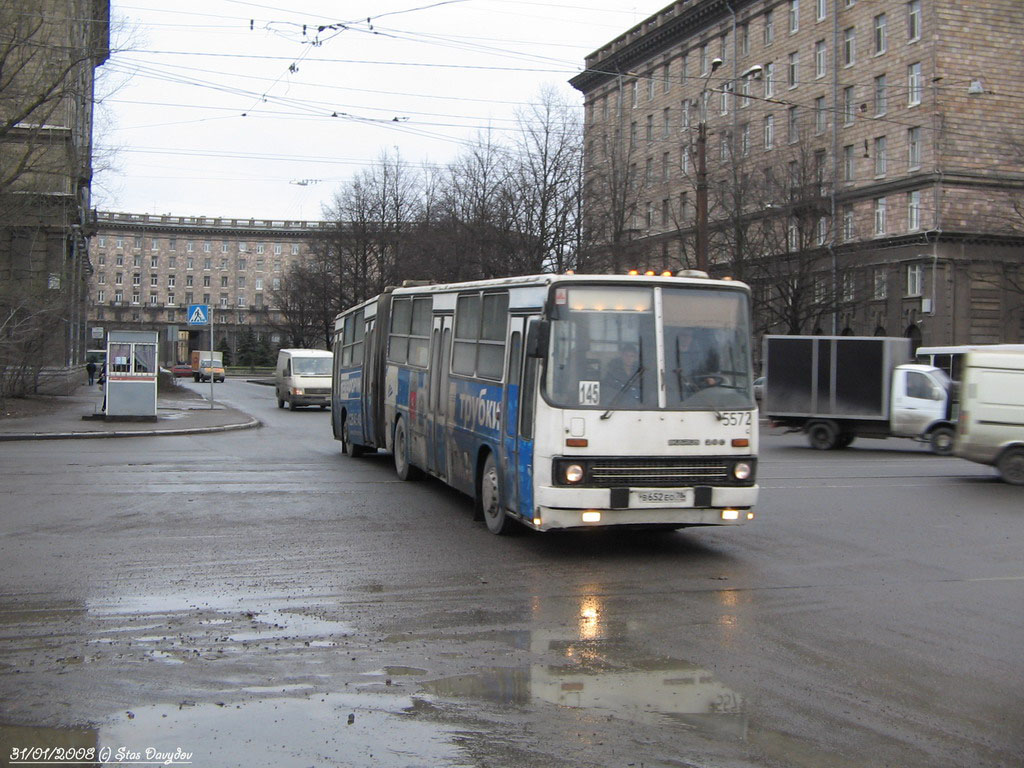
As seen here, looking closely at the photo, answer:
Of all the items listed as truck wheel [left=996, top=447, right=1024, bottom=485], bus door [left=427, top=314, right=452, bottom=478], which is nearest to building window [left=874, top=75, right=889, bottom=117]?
truck wheel [left=996, top=447, right=1024, bottom=485]

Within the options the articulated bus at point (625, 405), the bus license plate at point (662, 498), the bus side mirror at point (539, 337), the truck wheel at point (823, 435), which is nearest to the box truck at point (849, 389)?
the truck wheel at point (823, 435)

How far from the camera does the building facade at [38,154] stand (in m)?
32.1

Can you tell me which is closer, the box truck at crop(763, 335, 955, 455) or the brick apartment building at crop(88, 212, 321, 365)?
the box truck at crop(763, 335, 955, 455)

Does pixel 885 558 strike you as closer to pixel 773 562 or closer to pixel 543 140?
pixel 773 562

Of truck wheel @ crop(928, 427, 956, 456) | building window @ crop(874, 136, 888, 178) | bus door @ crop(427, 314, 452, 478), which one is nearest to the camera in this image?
bus door @ crop(427, 314, 452, 478)

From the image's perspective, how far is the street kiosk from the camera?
28.3 metres

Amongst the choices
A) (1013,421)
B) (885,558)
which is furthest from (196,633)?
(1013,421)

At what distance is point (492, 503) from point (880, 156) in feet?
160

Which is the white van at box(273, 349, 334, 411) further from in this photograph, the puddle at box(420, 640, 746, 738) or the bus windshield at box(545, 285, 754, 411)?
the puddle at box(420, 640, 746, 738)

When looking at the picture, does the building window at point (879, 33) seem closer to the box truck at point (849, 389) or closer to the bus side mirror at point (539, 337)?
the box truck at point (849, 389)

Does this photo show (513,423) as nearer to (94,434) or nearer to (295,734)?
(295,734)

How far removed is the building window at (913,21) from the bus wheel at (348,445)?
1669 inches

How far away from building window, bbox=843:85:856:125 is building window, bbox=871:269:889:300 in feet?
30.9

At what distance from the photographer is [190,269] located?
142500 mm
